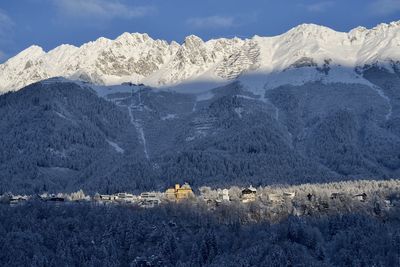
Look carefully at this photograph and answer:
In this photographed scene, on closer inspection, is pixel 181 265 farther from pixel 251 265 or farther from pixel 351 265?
pixel 351 265

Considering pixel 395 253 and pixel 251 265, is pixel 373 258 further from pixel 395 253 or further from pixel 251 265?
pixel 251 265

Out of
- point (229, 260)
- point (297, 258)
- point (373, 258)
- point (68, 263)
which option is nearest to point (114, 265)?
point (68, 263)

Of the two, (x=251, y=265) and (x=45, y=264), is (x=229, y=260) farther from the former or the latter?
(x=45, y=264)

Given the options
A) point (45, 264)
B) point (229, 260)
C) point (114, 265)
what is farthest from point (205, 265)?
point (45, 264)

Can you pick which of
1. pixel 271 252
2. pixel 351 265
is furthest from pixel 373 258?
pixel 271 252

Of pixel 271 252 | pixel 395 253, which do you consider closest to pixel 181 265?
pixel 271 252

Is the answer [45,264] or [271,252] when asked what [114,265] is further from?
[271,252]
